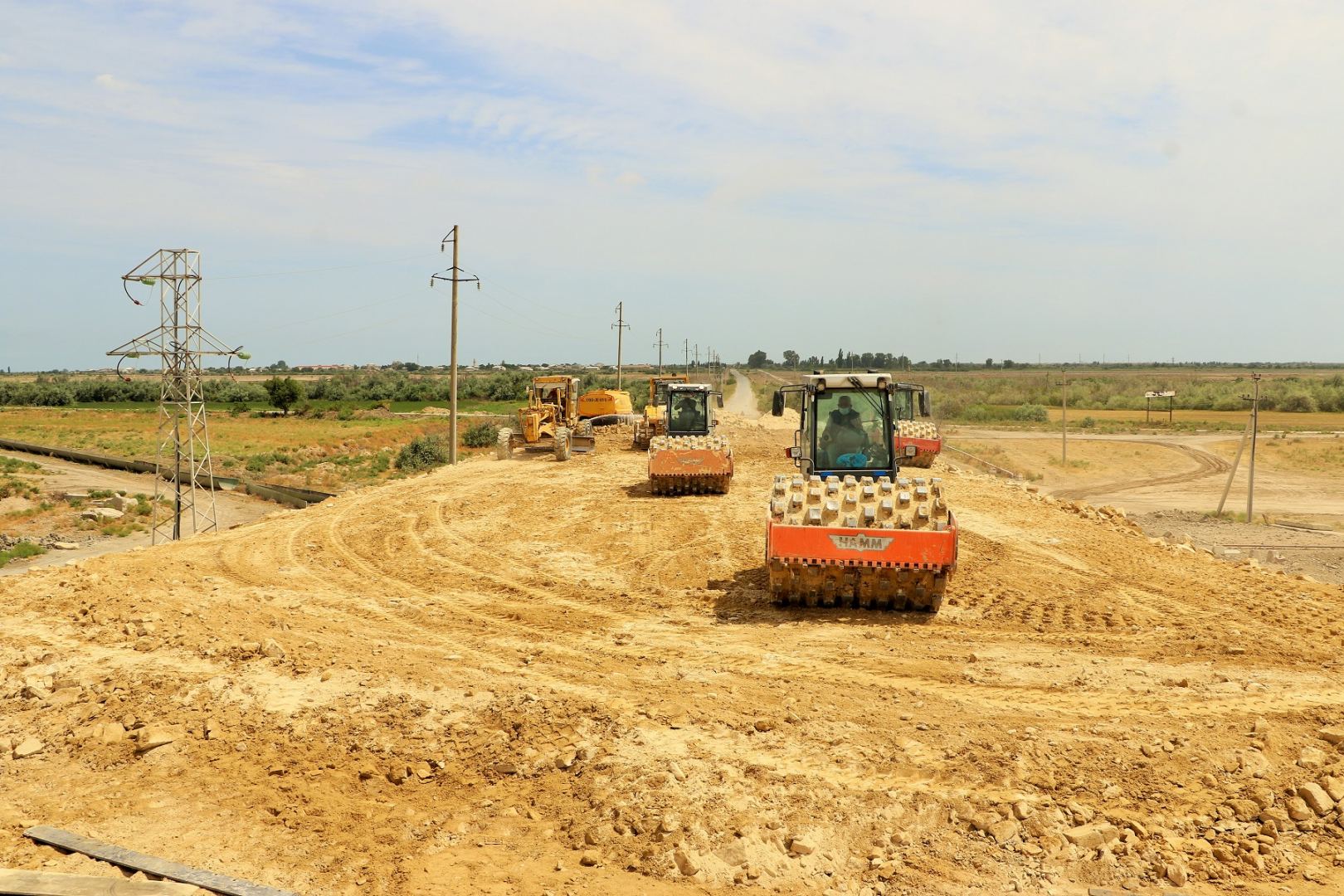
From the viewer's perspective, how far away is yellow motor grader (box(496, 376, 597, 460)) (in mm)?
31875

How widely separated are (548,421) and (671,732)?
28174 mm

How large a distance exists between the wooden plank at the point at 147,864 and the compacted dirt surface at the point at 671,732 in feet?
0.38

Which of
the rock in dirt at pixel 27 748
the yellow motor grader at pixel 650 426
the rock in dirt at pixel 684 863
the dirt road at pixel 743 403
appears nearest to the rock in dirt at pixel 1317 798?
the rock in dirt at pixel 684 863

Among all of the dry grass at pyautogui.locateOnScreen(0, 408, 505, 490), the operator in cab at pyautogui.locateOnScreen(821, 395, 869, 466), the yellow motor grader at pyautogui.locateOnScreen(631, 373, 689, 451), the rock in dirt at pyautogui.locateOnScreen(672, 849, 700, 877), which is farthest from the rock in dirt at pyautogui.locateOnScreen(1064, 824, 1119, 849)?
the dry grass at pyautogui.locateOnScreen(0, 408, 505, 490)

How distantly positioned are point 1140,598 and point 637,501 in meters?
10.4

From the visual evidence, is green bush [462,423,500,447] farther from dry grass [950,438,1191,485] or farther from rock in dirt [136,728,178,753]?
rock in dirt [136,728,178,753]

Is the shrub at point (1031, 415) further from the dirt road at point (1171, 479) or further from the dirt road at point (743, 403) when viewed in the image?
the dirt road at point (743, 403)

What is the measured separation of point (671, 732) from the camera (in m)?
7.47

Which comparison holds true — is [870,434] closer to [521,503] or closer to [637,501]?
[637,501]

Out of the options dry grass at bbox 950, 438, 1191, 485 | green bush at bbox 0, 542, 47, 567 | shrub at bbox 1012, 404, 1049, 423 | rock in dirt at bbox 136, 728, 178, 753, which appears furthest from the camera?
shrub at bbox 1012, 404, 1049, 423

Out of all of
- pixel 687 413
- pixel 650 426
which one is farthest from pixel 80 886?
pixel 650 426

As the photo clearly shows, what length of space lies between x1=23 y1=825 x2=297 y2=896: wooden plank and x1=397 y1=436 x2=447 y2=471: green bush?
36767 millimetres

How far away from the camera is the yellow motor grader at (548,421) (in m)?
Answer: 31.9

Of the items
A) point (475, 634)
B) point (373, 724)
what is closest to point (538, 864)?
point (373, 724)
